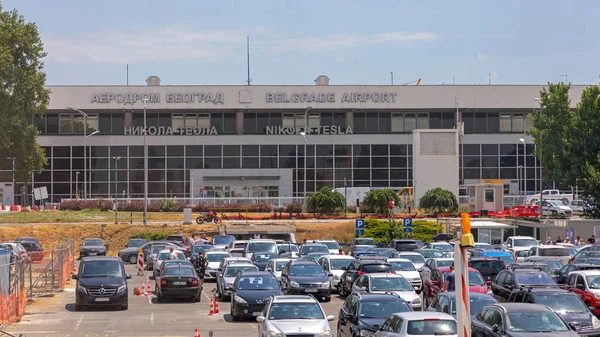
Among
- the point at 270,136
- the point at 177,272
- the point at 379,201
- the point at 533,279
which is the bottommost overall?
the point at 177,272

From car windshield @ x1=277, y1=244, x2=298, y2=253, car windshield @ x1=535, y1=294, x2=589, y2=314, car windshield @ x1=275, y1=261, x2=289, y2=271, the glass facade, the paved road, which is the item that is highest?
the glass facade

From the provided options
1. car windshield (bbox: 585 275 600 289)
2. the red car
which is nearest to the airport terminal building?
the red car

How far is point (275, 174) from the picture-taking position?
93438mm

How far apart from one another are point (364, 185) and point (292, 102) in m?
11.1

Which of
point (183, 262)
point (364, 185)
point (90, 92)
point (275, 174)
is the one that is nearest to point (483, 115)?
point (364, 185)

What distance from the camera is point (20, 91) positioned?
71.5m

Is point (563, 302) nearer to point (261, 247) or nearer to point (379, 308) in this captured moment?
point (379, 308)

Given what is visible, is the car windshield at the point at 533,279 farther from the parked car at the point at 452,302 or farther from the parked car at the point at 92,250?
Result: the parked car at the point at 92,250

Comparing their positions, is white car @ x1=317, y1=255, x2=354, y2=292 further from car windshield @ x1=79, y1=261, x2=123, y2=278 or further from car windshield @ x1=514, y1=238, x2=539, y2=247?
car windshield @ x1=514, y1=238, x2=539, y2=247

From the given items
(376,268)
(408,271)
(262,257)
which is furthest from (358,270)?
(262,257)

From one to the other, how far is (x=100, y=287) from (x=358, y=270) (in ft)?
30.4

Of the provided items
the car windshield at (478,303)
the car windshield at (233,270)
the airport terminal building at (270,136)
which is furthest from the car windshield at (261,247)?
the airport terminal building at (270,136)

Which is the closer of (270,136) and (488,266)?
(488,266)

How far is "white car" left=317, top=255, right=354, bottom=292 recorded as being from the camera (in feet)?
118
